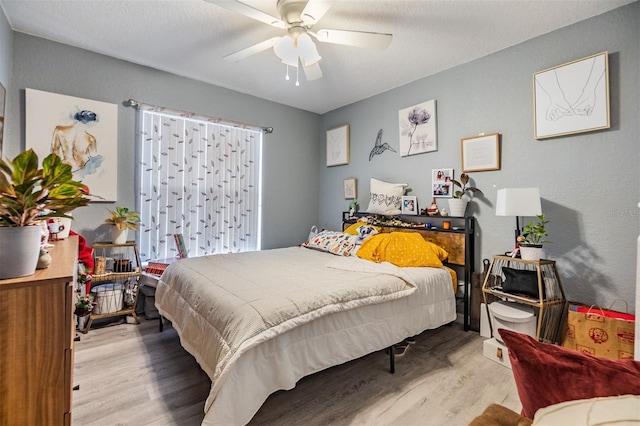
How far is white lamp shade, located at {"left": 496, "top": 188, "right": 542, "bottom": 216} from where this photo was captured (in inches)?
89.0

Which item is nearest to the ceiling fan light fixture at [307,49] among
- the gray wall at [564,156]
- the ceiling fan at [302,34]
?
the ceiling fan at [302,34]

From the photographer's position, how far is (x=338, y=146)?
434 cm

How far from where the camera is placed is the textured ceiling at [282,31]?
2.15 metres

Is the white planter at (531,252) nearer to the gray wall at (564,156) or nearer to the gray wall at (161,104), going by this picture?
the gray wall at (564,156)

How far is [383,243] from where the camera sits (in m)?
2.77

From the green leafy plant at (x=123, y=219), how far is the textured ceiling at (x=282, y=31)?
1.56 m

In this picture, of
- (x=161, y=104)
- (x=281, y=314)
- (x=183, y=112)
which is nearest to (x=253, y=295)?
(x=281, y=314)

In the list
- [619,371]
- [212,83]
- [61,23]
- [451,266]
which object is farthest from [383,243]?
[61,23]

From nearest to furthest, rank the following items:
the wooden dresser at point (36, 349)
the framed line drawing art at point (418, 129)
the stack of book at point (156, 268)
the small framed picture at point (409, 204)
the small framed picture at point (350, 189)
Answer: the wooden dresser at point (36, 349) < the stack of book at point (156, 268) < the framed line drawing art at point (418, 129) < the small framed picture at point (409, 204) < the small framed picture at point (350, 189)

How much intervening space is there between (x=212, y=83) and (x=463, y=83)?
2.86 metres

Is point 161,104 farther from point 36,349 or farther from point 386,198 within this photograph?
point 36,349

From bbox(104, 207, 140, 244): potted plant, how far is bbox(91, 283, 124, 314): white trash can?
45 cm

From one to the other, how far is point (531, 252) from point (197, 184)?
3.40m

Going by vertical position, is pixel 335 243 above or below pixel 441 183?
below
